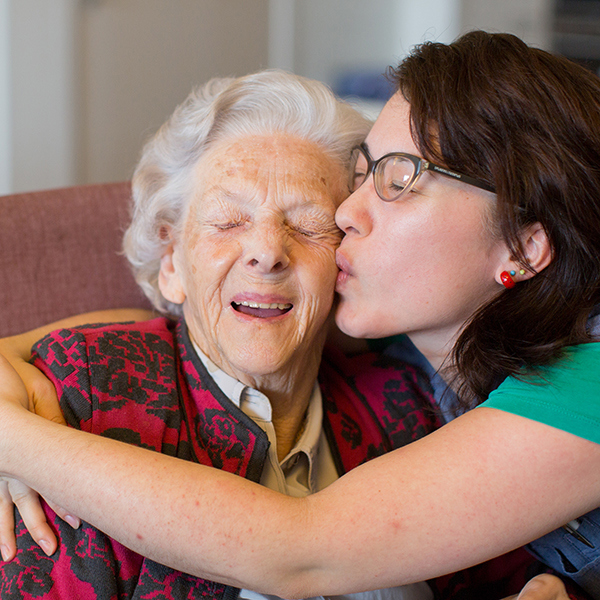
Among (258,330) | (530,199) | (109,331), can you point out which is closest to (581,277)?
(530,199)

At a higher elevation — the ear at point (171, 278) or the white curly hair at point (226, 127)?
A: the white curly hair at point (226, 127)

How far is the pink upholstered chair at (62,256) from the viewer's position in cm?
169

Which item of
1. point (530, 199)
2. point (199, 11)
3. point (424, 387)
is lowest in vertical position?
point (424, 387)

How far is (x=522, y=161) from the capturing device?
120 cm

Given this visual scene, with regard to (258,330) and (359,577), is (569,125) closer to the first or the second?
(258,330)

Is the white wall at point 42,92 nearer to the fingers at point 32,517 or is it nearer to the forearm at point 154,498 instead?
the fingers at point 32,517

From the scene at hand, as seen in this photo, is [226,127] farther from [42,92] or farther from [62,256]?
[42,92]

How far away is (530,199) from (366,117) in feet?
2.08

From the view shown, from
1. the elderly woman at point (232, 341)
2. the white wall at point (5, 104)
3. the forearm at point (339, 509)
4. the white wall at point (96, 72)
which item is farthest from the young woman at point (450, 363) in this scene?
the white wall at point (96, 72)

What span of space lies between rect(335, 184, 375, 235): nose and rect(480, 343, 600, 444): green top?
1.44ft

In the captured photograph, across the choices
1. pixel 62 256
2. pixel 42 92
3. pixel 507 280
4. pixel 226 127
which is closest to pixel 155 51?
pixel 42 92

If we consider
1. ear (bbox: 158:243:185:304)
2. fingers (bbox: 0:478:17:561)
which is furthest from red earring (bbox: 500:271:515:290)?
fingers (bbox: 0:478:17:561)

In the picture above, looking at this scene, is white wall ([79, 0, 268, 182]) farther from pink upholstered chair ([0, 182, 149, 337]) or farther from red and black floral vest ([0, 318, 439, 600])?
red and black floral vest ([0, 318, 439, 600])

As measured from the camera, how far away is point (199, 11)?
9.97ft
